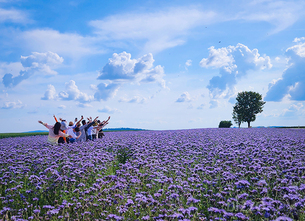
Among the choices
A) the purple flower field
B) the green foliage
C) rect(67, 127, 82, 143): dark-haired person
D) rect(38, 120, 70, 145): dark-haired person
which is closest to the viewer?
the purple flower field

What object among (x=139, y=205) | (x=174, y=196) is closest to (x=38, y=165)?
(x=139, y=205)

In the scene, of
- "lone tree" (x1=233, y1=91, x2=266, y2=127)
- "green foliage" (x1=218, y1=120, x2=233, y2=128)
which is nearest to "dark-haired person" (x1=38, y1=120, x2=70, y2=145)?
"green foliage" (x1=218, y1=120, x2=233, y2=128)

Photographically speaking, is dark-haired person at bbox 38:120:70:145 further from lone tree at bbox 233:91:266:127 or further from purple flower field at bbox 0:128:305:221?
lone tree at bbox 233:91:266:127

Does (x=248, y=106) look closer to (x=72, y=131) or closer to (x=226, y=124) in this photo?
(x=226, y=124)

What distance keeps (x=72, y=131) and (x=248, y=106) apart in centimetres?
4244

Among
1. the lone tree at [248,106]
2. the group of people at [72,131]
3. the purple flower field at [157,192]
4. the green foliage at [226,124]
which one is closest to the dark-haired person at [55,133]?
the group of people at [72,131]

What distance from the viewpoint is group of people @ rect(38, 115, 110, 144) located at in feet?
38.1

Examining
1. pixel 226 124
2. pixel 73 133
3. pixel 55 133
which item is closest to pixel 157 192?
pixel 55 133

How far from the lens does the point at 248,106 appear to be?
48312 millimetres

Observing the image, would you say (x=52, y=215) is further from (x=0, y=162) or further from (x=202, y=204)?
(x=0, y=162)

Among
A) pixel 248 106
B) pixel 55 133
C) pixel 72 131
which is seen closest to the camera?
pixel 55 133

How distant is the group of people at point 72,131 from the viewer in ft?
38.1

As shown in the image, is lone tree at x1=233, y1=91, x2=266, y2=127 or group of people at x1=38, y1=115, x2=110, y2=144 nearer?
group of people at x1=38, y1=115, x2=110, y2=144

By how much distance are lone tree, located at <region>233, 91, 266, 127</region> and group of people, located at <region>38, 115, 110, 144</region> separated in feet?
124
